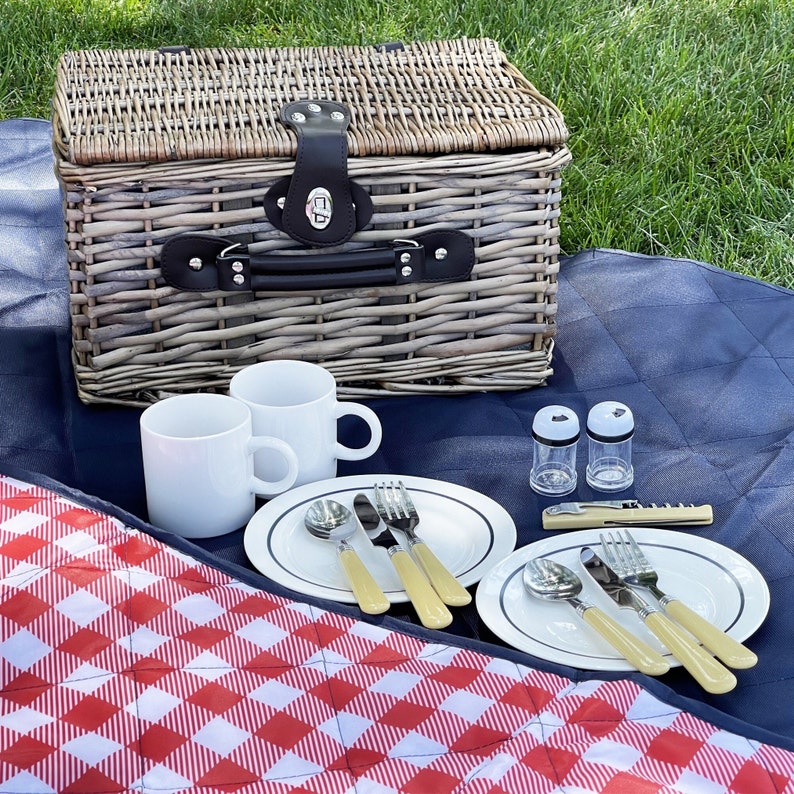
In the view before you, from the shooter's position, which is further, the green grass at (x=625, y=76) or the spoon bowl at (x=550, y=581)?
the green grass at (x=625, y=76)

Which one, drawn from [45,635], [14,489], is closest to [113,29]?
[14,489]

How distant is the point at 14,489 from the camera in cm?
104

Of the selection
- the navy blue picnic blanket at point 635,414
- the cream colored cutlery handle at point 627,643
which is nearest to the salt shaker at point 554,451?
the navy blue picnic blanket at point 635,414

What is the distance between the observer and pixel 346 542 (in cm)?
101

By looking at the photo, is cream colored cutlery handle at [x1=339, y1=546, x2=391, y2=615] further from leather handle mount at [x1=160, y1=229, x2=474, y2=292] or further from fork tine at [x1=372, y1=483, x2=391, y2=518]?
leather handle mount at [x1=160, y1=229, x2=474, y2=292]

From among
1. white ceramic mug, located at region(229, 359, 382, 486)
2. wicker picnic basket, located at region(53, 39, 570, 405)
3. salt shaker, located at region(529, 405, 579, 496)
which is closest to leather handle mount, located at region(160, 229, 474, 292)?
wicker picnic basket, located at region(53, 39, 570, 405)

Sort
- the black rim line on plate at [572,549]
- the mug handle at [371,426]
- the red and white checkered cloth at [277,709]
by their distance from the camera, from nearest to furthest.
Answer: the red and white checkered cloth at [277,709], the black rim line on plate at [572,549], the mug handle at [371,426]

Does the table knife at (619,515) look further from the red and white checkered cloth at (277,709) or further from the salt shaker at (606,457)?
the red and white checkered cloth at (277,709)

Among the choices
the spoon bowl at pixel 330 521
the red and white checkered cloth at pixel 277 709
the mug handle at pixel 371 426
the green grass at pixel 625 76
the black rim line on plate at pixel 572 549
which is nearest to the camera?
the red and white checkered cloth at pixel 277 709

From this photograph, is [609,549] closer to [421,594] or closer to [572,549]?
[572,549]

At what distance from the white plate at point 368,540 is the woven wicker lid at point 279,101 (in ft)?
1.23

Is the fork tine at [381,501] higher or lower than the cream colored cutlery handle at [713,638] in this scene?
lower

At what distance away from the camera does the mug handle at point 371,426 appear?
1.12m

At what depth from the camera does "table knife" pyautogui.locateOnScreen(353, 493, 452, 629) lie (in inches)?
34.9
